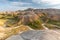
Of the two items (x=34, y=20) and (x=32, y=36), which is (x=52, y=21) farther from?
(x=32, y=36)

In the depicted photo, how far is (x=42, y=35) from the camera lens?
12547mm

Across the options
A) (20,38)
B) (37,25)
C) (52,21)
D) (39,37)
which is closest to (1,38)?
(20,38)

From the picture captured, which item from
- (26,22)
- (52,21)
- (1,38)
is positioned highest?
(1,38)

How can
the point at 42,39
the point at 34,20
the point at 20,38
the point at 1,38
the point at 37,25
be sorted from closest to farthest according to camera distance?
1. the point at 42,39
2. the point at 20,38
3. the point at 1,38
4. the point at 37,25
5. the point at 34,20

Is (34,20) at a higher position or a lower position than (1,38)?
lower

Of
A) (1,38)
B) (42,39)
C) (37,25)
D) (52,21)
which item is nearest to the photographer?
(42,39)

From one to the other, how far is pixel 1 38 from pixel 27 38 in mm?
4254

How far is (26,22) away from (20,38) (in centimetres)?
1952

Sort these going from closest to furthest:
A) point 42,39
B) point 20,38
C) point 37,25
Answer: point 42,39 < point 20,38 < point 37,25

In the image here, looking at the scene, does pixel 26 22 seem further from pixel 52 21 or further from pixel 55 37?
pixel 55 37

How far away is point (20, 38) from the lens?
516 inches

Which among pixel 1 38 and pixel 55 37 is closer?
pixel 55 37

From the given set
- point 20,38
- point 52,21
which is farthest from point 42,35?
point 52,21

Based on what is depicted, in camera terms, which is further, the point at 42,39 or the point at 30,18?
the point at 30,18
